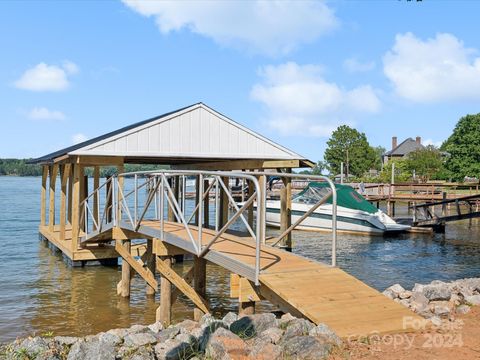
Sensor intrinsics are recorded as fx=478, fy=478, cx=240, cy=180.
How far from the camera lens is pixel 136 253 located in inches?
558

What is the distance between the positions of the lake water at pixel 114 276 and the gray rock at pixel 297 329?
17.3ft

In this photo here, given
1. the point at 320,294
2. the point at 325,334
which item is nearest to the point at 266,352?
the point at 325,334

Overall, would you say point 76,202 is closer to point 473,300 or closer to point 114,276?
point 114,276

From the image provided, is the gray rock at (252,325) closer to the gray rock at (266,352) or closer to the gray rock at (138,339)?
the gray rock at (266,352)

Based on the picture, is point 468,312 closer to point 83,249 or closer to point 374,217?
point 83,249

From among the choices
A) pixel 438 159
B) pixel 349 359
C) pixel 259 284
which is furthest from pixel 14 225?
pixel 438 159

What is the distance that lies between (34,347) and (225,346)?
92.2 inches

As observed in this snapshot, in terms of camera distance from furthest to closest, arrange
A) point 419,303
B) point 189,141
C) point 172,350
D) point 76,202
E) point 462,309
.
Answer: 1. point 189,141
2. point 76,202
3. point 419,303
4. point 462,309
5. point 172,350

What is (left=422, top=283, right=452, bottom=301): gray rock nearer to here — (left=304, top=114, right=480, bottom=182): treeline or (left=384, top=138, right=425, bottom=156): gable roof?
(left=304, top=114, right=480, bottom=182): treeline

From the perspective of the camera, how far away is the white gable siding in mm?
12898

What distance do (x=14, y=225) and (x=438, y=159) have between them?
179 ft

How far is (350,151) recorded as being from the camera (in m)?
71.1

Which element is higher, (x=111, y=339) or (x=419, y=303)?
(x=419, y=303)

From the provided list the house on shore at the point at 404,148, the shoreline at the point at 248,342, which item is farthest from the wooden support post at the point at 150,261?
the house on shore at the point at 404,148
